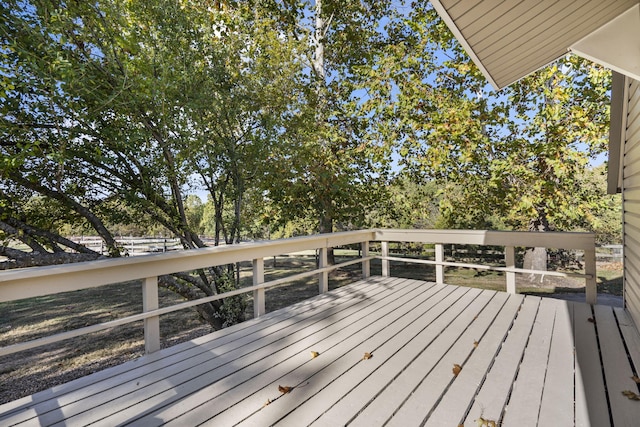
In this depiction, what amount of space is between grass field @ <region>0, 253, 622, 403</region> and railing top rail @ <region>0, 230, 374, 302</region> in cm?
334

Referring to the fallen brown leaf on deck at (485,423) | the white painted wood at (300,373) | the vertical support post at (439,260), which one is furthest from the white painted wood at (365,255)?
the fallen brown leaf on deck at (485,423)

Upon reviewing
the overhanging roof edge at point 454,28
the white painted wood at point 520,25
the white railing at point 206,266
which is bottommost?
the white railing at point 206,266

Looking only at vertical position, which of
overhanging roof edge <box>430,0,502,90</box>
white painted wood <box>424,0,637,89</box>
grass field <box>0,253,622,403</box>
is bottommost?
grass field <box>0,253,622,403</box>

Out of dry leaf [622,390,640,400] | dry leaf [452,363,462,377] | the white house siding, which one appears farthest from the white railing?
dry leaf [452,363,462,377]

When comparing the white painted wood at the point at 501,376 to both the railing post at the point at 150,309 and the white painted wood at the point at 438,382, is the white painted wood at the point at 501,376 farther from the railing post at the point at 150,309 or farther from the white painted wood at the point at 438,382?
the railing post at the point at 150,309

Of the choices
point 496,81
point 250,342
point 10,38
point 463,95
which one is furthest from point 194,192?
point 463,95

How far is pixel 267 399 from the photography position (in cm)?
170

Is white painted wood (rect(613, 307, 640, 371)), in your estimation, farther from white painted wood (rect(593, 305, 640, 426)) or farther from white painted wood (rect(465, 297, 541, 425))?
white painted wood (rect(465, 297, 541, 425))

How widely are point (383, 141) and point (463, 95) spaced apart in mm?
2062

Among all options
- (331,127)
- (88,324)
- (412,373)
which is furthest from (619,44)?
(88,324)

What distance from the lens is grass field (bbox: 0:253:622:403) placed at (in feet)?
14.7

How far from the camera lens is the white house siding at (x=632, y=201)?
A: 8.63 feet

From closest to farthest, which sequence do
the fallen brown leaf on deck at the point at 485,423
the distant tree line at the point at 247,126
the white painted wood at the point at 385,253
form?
1. the fallen brown leaf on deck at the point at 485,423
2. the distant tree line at the point at 247,126
3. the white painted wood at the point at 385,253

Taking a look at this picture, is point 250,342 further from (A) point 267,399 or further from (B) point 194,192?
(B) point 194,192
